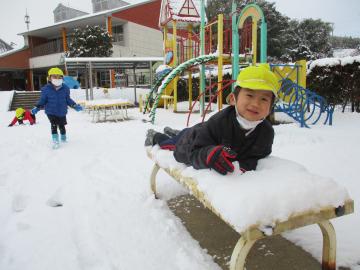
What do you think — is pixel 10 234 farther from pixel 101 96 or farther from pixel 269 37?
pixel 269 37

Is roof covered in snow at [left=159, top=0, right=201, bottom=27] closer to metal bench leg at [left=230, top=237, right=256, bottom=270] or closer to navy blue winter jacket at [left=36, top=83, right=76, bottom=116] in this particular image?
navy blue winter jacket at [left=36, top=83, right=76, bottom=116]

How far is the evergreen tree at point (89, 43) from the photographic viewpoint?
20094mm

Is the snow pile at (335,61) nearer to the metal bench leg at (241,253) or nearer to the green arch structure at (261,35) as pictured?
the green arch structure at (261,35)

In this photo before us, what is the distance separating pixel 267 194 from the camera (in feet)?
4.74

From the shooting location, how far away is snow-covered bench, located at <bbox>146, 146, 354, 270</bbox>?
1.34 metres

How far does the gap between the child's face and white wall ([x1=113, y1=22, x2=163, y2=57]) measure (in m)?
23.1

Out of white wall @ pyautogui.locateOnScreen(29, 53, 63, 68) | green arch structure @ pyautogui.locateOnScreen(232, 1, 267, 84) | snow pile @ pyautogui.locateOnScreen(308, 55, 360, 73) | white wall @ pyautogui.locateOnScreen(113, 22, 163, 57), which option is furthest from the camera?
white wall @ pyautogui.locateOnScreen(29, 53, 63, 68)

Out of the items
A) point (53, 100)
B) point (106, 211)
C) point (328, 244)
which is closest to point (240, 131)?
point (328, 244)

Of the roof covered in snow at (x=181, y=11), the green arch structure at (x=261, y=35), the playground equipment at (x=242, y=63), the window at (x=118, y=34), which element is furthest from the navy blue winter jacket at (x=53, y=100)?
the window at (x=118, y=34)

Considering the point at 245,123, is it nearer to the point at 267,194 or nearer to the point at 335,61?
the point at 267,194

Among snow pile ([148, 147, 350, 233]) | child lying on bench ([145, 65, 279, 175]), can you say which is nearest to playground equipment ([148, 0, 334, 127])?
child lying on bench ([145, 65, 279, 175])

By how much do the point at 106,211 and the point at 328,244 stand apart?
5.98 feet

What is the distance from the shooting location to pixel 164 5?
41.2ft

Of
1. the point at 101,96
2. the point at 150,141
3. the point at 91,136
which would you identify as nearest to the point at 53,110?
the point at 91,136
